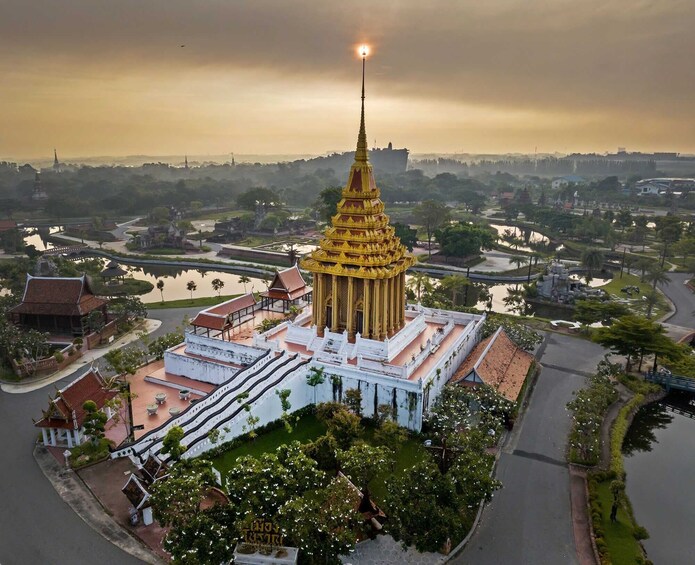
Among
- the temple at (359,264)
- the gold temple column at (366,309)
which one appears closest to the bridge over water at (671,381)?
the temple at (359,264)

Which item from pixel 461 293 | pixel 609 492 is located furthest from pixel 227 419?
pixel 461 293

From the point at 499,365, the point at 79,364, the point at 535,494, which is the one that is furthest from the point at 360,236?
the point at 79,364

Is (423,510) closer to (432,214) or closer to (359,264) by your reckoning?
(359,264)

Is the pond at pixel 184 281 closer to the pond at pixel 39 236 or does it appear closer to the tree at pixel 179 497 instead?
the pond at pixel 39 236

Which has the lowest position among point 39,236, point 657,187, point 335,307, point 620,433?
point 620,433

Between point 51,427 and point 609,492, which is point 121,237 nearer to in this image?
point 51,427

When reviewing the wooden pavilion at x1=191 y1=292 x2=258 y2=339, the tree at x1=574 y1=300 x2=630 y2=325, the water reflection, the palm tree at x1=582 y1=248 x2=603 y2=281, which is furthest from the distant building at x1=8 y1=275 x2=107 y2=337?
the palm tree at x1=582 y1=248 x2=603 y2=281
